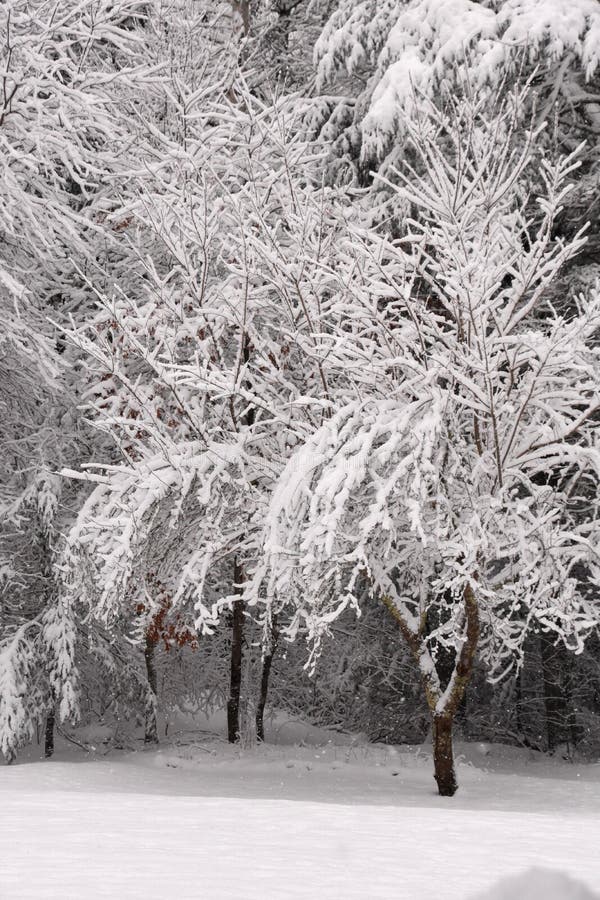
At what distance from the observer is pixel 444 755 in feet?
28.8

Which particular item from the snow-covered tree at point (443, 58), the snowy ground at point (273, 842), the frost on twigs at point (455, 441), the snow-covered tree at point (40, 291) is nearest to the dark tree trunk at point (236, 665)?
the snow-covered tree at point (40, 291)

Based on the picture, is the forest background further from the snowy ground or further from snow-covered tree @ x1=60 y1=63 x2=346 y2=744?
the snowy ground

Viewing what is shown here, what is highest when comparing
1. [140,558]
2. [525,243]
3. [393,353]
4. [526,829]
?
[525,243]

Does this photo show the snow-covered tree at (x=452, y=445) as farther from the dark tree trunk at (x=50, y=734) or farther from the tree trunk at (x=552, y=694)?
the dark tree trunk at (x=50, y=734)

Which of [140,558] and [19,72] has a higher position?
[19,72]

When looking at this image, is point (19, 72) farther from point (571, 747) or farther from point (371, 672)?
point (571, 747)

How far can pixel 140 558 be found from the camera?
886 cm

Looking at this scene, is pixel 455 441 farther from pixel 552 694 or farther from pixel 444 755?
pixel 552 694

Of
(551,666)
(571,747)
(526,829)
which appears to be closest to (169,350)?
(526,829)

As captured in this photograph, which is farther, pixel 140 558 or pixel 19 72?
pixel 19 72

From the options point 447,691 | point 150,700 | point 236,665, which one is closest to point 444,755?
point 447,691

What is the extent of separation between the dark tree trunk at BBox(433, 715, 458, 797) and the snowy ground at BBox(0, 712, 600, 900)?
0.18 m

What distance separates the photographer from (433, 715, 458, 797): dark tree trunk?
28.5 ft

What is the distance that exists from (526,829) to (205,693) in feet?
35.5
